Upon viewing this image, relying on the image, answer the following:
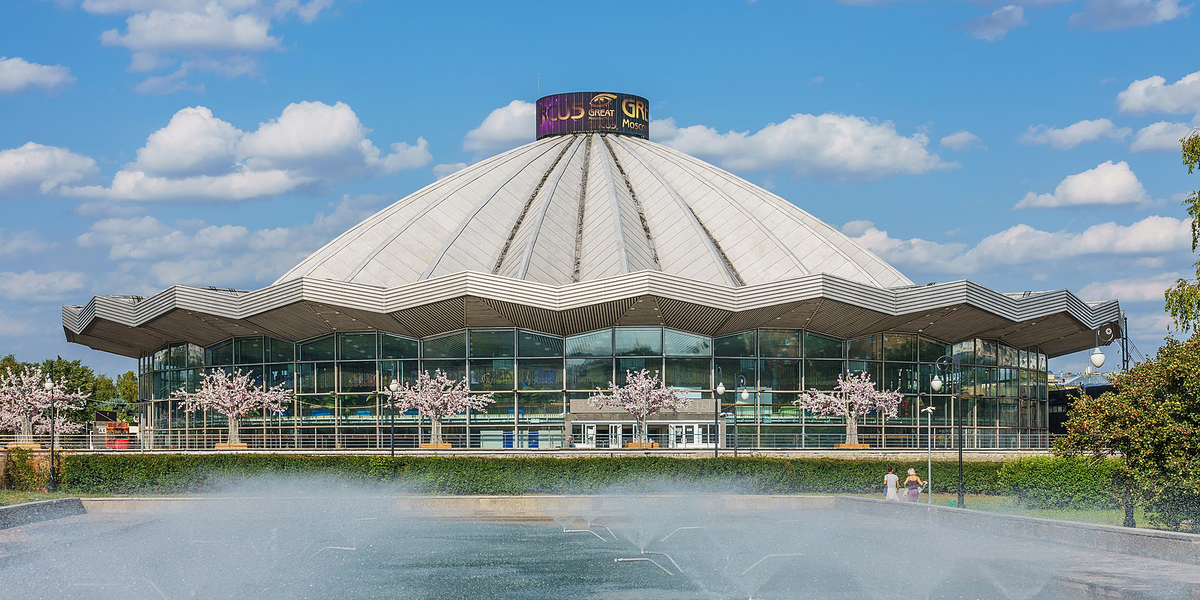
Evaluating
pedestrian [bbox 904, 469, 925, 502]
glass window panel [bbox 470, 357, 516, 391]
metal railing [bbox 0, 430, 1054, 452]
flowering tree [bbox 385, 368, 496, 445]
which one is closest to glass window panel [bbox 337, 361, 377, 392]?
metal railing [bbox 0, 430, 1054, 452]

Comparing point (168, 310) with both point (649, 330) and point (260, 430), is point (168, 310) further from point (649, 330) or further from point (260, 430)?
point (649, 330)

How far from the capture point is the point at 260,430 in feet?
221

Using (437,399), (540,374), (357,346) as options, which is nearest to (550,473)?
(437,399)

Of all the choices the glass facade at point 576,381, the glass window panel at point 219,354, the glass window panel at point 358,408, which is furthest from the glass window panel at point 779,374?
the glass window panel at point 219,354

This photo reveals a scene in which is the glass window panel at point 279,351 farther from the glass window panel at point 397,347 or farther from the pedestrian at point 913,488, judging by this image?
the pedestrian at point 913,488

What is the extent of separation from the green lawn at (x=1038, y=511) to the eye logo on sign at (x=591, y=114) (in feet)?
188

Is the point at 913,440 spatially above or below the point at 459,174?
below

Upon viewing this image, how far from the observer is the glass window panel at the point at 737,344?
64312 millimetres

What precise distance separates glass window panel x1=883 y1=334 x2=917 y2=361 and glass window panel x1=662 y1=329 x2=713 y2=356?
1039 centimetres

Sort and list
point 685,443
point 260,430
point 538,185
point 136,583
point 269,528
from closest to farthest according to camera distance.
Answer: point 136,583 → point 269,528 → point 685,443 → point 260,430 → point 538,185

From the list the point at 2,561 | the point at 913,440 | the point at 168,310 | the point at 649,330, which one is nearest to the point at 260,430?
the point at 168,310

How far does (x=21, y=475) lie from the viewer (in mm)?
43938

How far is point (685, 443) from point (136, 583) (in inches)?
1722

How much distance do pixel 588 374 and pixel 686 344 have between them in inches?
203
